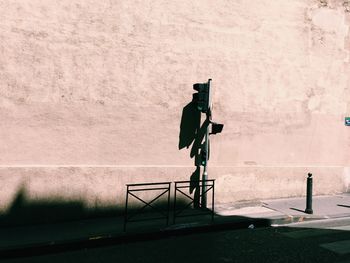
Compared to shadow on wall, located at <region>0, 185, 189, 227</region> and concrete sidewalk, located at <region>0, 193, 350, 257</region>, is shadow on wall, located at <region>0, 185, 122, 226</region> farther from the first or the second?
concrete sidewalk, located at <region>0, 193, 350, 257</region>

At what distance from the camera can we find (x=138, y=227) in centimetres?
750

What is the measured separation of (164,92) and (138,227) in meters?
3.52

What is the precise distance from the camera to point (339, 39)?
11984mm

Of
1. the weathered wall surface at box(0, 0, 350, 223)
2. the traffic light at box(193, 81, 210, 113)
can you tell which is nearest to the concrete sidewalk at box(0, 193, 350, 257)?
the weathered wall surface at box(0, 0, 350, 223)

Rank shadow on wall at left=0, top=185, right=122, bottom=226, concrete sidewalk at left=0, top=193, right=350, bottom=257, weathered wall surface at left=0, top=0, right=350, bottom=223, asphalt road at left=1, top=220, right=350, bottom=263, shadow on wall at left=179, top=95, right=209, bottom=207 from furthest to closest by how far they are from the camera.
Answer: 1. shadow on wall at left=179, top=95, right=209, bottom=207
2. weathered wall surface at left=0, top=0, right=350, bottom=223
3. shadow on wall at left=0, top=185, right=122, bottom=226
4. concrete sidewalk at left=0, top=193, right=350, bottom=257
5. asphalt road at left=1, top=220, right=350, bottom=263

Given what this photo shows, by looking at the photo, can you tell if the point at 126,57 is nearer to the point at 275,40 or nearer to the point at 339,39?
the point at 275,40

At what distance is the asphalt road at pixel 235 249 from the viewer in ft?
19.7

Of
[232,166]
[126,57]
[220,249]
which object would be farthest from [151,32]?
[220,249]

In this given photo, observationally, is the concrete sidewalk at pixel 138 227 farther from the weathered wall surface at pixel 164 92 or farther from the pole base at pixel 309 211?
the weathered wall surface at pixel 164 92

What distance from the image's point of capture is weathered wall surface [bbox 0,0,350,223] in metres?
7.89

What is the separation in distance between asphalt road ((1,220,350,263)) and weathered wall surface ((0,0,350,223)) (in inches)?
83.4

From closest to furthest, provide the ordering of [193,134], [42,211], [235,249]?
[235,249] < [42,211] < [193,134]

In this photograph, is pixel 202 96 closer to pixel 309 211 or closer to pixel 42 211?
pixel 309 211

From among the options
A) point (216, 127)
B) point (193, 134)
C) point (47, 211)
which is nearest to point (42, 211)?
point (47, 211)
